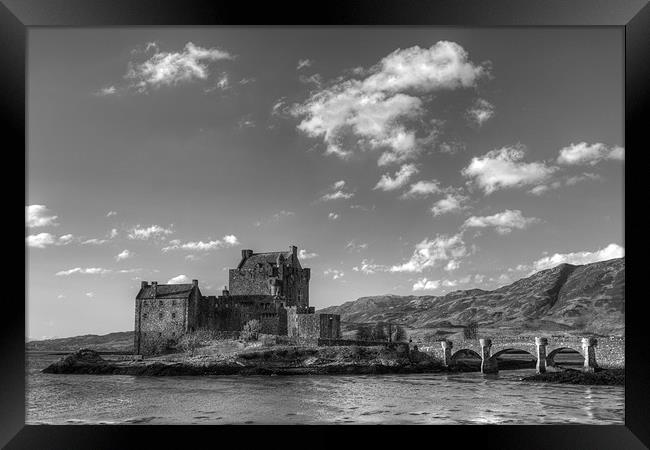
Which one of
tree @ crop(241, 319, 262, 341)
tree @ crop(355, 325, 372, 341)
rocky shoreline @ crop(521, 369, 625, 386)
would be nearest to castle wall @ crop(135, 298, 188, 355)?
tree @ crop(241, 319, 262, 341)

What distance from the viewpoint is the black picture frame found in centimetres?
846

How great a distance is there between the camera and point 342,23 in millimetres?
8672

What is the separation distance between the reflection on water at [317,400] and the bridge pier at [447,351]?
14.0 ft

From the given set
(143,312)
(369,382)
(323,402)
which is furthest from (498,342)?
(143,312)

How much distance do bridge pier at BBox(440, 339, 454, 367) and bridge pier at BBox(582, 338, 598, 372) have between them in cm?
718

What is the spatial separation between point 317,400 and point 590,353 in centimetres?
1647

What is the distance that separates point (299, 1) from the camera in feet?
27.5

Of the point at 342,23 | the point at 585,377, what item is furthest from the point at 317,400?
the point at 342,23

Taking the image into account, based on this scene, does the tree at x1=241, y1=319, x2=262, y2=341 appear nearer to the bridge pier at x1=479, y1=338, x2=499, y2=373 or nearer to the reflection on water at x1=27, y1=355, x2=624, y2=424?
the reflection on water at x1=27, y1=355, x2=624, y2=424

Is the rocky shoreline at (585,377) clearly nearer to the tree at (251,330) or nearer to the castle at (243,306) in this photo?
the castle at (243,306)

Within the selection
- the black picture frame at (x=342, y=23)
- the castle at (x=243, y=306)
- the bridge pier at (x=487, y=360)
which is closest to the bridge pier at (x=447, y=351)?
the bridge pier at (x=487, y=360)

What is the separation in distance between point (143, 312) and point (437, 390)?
17.3 m

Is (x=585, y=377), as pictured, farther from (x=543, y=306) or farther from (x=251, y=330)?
(x=543, y=306)

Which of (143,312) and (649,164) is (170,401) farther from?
(649,164)
